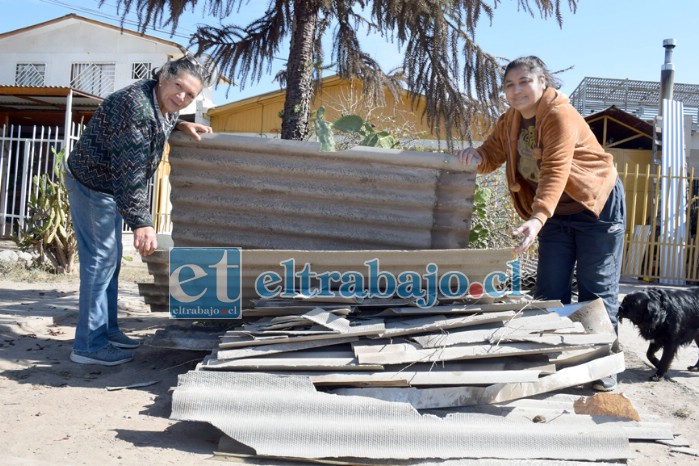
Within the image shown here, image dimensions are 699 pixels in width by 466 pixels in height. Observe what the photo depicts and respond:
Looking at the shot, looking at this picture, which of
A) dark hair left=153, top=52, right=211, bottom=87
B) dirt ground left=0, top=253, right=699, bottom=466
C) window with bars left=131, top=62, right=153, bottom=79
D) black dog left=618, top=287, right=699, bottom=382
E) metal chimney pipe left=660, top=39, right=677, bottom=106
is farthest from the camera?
window with bars left=131, top=62, right=153, bottom=79

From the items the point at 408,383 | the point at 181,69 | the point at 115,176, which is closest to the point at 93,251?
the point at 115,176

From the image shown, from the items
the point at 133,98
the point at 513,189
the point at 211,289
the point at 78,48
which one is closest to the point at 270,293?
the point at 211,289

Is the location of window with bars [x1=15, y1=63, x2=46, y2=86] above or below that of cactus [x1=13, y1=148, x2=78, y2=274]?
above

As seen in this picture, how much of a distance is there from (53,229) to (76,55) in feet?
66.7

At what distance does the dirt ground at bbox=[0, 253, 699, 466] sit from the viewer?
2.46m

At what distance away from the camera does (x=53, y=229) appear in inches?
321

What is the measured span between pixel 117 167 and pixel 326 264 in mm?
1289

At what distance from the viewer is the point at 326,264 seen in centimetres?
334

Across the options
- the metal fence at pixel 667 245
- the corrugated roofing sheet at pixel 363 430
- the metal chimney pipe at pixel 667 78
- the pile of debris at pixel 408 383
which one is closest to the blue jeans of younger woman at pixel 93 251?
the pile of debris at pixel 408 383

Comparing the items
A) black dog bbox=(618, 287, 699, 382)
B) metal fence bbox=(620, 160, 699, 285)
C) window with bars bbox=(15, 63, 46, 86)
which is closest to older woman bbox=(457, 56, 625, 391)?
black dog bbox=(618, 287, 699, 382)

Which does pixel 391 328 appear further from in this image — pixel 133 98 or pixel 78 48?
pixel 78 48

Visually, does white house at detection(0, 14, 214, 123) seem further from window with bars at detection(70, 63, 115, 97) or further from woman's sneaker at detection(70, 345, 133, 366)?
woman's sneaker at detection(70, 345, 133, 366)

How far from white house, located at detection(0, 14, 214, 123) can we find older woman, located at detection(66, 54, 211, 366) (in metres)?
22.5

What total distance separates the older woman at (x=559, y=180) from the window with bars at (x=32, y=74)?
1052 inches
